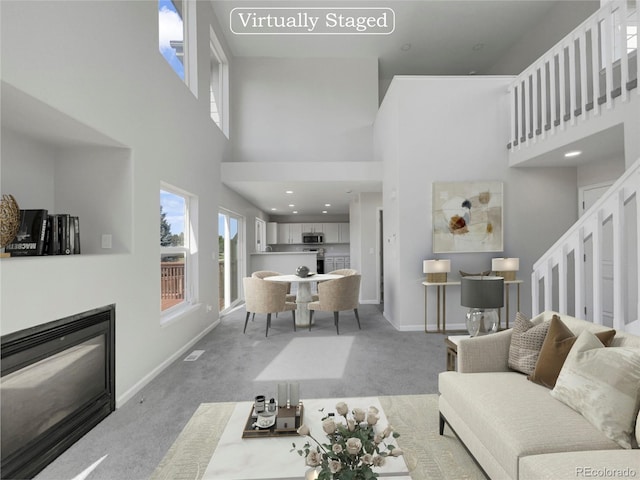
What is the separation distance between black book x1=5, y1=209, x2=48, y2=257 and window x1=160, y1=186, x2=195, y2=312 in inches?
50.9

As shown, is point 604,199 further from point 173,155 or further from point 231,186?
point 231,186

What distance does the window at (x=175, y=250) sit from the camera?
3.55m

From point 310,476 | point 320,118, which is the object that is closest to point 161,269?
point 310,476

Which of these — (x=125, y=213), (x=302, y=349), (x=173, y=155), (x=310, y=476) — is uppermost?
(x=173, y=155)

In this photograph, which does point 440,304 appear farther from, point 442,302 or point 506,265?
point 506,265

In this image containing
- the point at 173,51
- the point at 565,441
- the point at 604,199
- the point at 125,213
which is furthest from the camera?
the point at 173,51

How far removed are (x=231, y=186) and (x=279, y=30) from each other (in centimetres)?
285

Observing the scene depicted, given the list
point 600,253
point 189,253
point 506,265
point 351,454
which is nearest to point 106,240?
point 189,253

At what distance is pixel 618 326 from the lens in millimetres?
2229

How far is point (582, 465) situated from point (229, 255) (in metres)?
5.75

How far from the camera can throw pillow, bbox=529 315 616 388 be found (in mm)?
1742

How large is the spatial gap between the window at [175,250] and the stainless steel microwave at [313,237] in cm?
714

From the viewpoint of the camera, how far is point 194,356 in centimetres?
358
